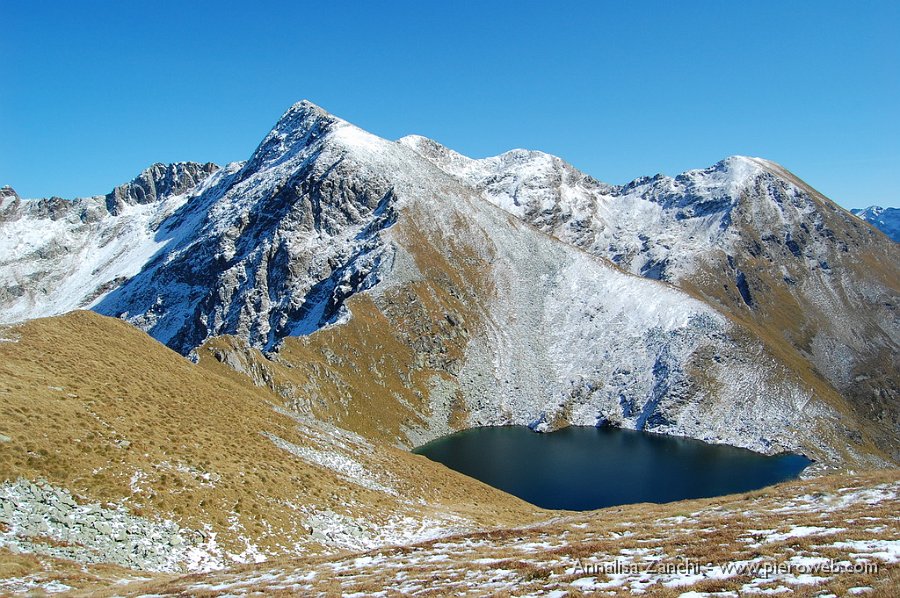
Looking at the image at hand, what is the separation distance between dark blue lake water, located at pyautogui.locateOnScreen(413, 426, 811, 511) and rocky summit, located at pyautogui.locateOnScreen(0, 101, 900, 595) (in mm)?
6331

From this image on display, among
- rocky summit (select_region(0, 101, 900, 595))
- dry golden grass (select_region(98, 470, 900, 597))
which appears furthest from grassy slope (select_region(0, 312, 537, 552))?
dry golden grass (select_region(98, 470, 900, 597))

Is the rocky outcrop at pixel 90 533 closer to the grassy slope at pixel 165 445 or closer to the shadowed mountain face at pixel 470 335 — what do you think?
the grassy slope at pixel 165 445

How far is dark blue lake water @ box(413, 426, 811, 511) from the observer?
88.3m

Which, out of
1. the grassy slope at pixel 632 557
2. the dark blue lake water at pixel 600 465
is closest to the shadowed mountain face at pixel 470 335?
the dark blue lake water at pixel 600 465

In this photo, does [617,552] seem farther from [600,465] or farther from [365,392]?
[365,392]

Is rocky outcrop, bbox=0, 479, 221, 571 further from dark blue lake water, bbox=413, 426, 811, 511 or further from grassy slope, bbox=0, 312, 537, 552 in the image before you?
dark blue lake water, bbox=413, 426, 811, 511

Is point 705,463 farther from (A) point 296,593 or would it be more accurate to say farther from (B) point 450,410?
(A) point 296,593

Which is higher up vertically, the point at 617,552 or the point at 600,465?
the point at 617,552

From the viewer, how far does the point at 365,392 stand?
117 m

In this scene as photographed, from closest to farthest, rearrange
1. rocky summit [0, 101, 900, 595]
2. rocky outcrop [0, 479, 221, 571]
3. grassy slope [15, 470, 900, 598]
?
grassy slope [15, 470, 900, 598] < rocky outcrop [0, 479, 221, 571] < rocky summit [0, 101, 900, 595]

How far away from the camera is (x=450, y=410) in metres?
128

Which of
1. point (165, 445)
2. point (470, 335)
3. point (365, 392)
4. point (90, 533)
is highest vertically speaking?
point (470, 335)

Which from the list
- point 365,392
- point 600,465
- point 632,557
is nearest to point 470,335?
point 365,392

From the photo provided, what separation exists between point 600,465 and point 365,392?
167 ft
